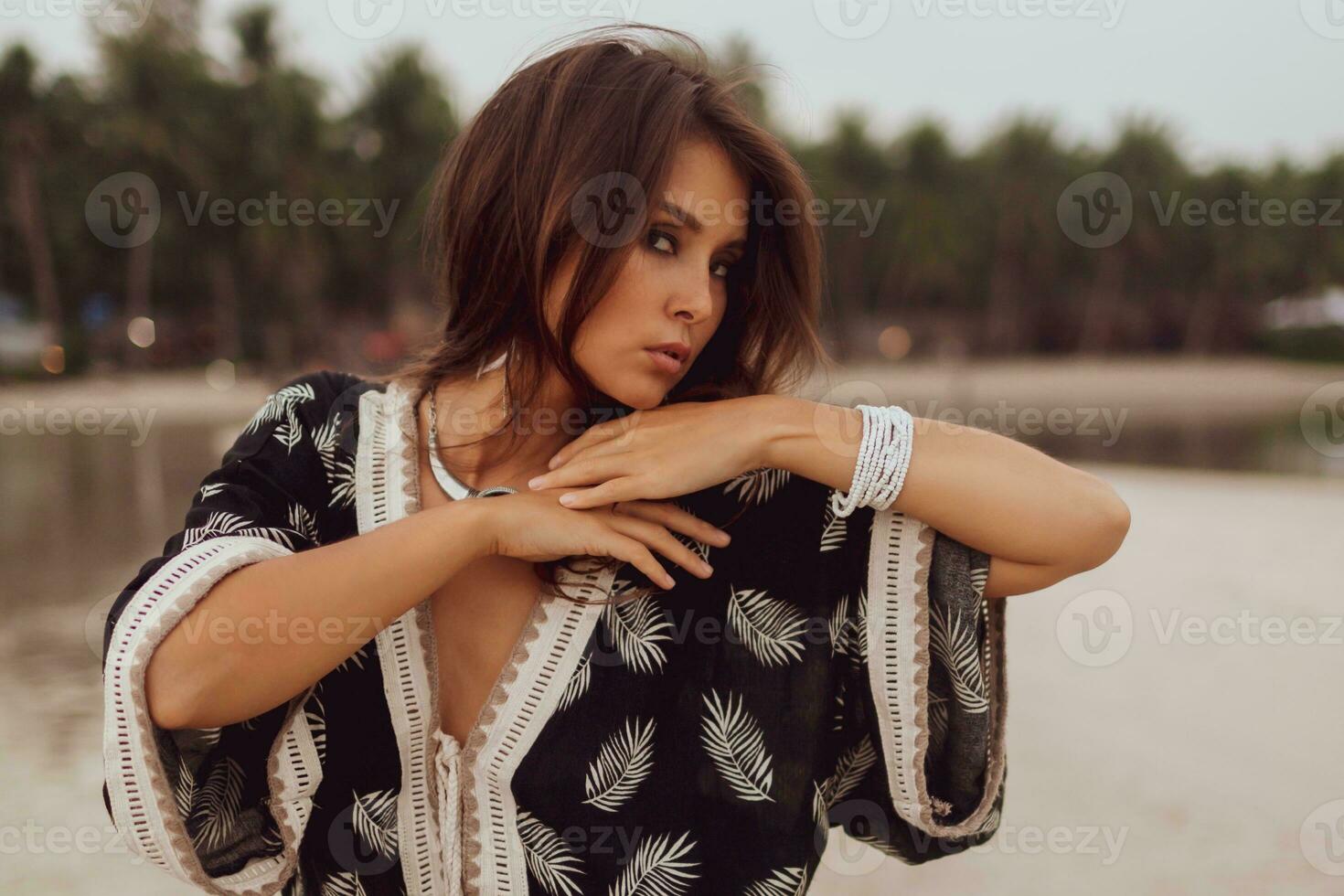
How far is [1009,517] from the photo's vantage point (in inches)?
48.9

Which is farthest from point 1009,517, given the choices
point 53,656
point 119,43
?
point 119,43

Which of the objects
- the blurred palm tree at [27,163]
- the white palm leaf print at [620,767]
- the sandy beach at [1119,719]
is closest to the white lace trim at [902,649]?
the white palm leaf print at [620,767]

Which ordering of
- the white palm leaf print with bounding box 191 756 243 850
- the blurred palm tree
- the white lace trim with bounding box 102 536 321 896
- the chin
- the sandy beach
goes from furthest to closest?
the blurred palm tree → the sandy beach → the chin → the white palm leaf print with bounding box 191 756 243 850 → the white lace trim with bounding box 102 536 321 896

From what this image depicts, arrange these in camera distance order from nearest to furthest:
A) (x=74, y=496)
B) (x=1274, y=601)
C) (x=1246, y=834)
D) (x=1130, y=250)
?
(x=1246, y=834) → (x=1274, y=601) → (x=74, y=496) → (x=1130, y=250)

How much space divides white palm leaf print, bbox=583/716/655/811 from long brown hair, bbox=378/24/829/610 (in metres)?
0.24

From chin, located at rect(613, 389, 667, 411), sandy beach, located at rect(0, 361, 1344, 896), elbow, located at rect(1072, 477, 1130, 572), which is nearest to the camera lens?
elbow, located at rect(1072, 477, 1130, 572)

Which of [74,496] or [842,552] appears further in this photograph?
[74,496]

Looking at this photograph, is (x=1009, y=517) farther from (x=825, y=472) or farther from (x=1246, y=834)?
(x=1246, y=834)

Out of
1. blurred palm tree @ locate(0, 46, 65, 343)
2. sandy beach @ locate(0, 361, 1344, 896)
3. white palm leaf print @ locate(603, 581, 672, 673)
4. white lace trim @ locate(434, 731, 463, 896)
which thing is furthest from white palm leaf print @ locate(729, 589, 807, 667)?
blurred palm tree @ locate(0, 46, 65, 343)

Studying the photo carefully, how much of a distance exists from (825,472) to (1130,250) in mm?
44124

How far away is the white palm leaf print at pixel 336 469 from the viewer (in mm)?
1338

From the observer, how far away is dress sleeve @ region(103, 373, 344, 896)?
1066mm

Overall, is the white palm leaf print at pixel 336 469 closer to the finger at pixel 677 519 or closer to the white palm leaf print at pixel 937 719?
the finger at pixel 677 519

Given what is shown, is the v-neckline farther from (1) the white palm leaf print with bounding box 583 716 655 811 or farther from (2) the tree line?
(2) the tree line
